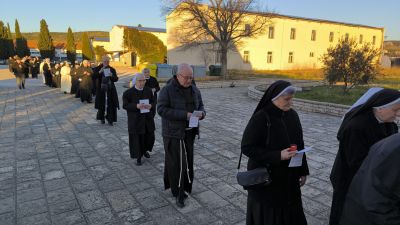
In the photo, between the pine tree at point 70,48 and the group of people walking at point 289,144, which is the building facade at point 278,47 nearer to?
the pine tree at point 70,48

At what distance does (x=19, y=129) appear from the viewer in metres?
8.54

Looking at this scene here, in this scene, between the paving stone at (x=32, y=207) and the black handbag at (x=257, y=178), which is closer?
the black handbag at (x=257, y=178)

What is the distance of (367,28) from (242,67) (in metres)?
27.0

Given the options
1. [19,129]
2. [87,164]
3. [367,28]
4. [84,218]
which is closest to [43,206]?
[84,218]

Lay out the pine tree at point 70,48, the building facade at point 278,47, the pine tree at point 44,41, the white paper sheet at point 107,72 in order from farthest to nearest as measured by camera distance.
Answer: the pine tree at point 70,48 → the pine tree at point 44,41 → the building facade at point 278,47 → the white paper sheet at point 107,72

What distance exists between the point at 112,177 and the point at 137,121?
3.63 feet

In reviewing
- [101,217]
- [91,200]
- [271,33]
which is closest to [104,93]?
[91,200]

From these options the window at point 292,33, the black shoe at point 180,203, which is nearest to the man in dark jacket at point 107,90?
the black shoe at point 180,203

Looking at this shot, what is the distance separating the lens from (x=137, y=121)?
571 cm

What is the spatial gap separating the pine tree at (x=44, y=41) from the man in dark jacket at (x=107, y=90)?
5132 centimetres

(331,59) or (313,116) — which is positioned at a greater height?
(331,59)

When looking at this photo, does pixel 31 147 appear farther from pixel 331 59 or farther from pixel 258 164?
pixel 331 59

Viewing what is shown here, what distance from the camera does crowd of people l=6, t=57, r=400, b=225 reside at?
5.50ft

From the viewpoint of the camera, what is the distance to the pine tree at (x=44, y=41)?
5322cm
